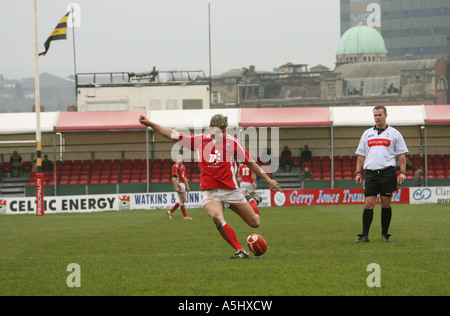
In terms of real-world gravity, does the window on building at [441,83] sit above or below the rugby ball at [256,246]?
above

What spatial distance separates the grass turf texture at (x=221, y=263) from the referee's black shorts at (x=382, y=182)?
0.87m

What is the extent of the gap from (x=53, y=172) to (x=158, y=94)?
12.1m

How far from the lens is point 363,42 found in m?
143

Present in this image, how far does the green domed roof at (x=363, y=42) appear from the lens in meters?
142

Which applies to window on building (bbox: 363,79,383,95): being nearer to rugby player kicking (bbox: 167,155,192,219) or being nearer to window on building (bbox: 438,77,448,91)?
window on building (bbox: 438,77,448,91)

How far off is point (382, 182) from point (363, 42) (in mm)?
134029

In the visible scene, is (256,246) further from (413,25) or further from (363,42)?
(413,25)

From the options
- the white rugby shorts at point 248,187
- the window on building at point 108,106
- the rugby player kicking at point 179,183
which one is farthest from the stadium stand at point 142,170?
the white rugby shorts at point 248,187

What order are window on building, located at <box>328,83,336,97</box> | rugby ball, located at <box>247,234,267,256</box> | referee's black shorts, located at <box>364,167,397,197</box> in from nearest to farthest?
rugby ball, located at <box>247,234,267,256</box> < referee's black shorts, located at <box>364,167,397,197</box> < window on building, located at <box>328,83,336,97</box>

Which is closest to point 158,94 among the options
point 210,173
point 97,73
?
point 97,73

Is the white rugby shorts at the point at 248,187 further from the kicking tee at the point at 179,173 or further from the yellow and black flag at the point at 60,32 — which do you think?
the yellow and black flag at the point at 60,32

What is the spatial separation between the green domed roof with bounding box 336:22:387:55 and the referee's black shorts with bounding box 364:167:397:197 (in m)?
133

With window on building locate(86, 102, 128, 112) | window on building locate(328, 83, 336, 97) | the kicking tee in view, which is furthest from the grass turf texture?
window on building locate(328, 83, 336, 97)

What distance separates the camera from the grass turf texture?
7.77 metres
